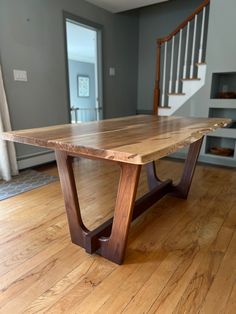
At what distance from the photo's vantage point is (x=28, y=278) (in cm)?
126

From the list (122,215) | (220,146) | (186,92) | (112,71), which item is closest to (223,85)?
(186,92)

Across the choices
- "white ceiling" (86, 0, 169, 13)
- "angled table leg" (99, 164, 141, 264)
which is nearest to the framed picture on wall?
"white ceiling" (86, 0, 169, 13)

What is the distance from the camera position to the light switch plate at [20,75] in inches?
107

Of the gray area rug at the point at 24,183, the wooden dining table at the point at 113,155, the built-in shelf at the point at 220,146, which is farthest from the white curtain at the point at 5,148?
the built-in shelf at the point at 220,146

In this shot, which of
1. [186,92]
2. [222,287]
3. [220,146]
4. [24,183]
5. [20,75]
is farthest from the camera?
[220,146]

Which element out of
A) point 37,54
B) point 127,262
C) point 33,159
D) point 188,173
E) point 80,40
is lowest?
point 127,262

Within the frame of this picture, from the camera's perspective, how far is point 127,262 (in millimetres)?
1383

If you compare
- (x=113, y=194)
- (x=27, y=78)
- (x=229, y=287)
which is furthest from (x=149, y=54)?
(x=229, y=287)

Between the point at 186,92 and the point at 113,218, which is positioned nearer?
the point at 113,218

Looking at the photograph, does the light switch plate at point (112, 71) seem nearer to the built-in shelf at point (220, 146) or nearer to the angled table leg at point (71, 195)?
the built-in shelf at point (220, 146)

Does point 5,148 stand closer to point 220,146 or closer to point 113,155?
point 113,155

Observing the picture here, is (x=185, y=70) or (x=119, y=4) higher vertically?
(x=119, y=4)

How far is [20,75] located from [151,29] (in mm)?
2969

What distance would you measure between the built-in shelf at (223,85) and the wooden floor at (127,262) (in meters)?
1.72
